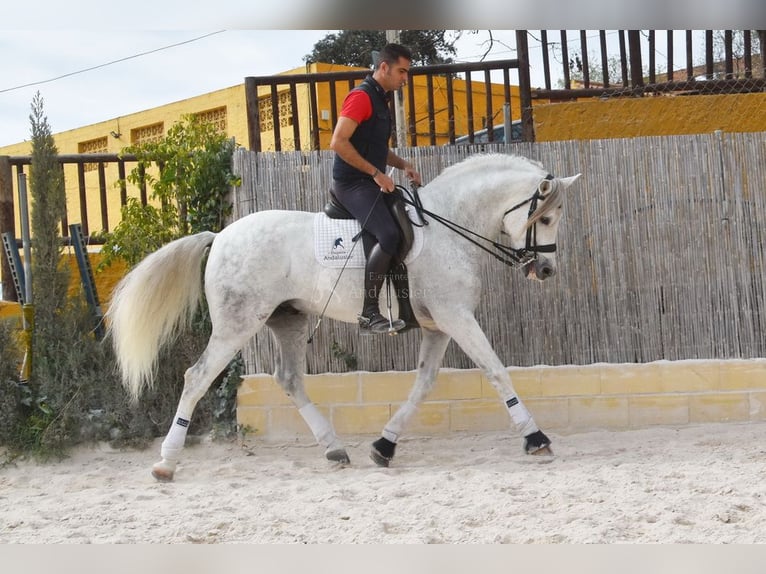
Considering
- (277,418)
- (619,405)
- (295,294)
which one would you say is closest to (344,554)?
(295,294)

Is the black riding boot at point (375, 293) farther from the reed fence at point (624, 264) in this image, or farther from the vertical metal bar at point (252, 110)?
the vertical metal bar at point (252, 110)

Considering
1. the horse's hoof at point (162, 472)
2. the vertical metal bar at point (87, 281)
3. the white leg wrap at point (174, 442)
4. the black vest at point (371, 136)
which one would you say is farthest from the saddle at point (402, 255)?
the vertical metal bar at point (87, 281)

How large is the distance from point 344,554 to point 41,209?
4.42 meters

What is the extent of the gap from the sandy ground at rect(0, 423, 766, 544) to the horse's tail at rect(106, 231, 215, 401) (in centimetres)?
80

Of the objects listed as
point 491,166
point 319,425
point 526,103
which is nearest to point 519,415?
point 319,425

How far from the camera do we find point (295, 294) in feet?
19.2

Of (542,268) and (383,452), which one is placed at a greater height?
(542,268)

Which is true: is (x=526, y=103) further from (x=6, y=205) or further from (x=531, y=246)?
(x=6, y=205)

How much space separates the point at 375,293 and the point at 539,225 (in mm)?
1171

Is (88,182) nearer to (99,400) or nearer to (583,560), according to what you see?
(99,400)

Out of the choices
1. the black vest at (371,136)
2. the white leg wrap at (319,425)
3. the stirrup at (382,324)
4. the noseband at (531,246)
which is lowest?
the white leg wrap at (319,425)

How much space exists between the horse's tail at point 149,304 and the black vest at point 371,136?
3.84ft

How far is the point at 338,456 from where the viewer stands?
19.4ft

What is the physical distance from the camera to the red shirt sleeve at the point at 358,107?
5.56 metres
